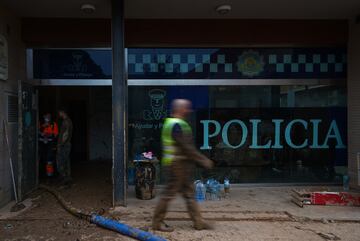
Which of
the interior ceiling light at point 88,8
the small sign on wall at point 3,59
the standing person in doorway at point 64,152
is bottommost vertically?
the standing person in doorway at point 64,152

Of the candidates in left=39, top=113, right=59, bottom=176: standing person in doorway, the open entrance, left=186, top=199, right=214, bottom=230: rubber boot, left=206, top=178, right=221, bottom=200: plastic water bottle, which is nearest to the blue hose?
left=186, top=199, right=214, bottom=230: rubber boot

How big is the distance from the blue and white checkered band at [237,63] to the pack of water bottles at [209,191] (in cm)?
243

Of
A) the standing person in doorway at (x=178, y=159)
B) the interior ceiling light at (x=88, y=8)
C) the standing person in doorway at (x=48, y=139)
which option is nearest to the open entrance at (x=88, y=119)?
the standing person in doorway at (x=48, y=139)

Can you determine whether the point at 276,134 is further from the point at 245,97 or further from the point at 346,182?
the point at 346,182

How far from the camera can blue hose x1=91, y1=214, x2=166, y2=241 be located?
16.3 ft

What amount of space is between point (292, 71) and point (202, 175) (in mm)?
3138

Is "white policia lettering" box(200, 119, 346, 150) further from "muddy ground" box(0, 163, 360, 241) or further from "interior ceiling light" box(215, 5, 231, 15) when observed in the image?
"interior ceiling light" box(215, 5, 231, 15)

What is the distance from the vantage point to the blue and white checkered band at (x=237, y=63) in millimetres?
8375

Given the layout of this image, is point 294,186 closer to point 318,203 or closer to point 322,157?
point 322,157

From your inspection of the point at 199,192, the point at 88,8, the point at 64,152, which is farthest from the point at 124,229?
the point at 88,8

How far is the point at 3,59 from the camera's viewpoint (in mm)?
6922

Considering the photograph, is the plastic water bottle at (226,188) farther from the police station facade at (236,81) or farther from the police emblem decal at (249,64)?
the police emblem decal at (249,64)

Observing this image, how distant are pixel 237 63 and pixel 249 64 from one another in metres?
0.28

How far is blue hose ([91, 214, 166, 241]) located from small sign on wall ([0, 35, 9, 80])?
10.3ft
